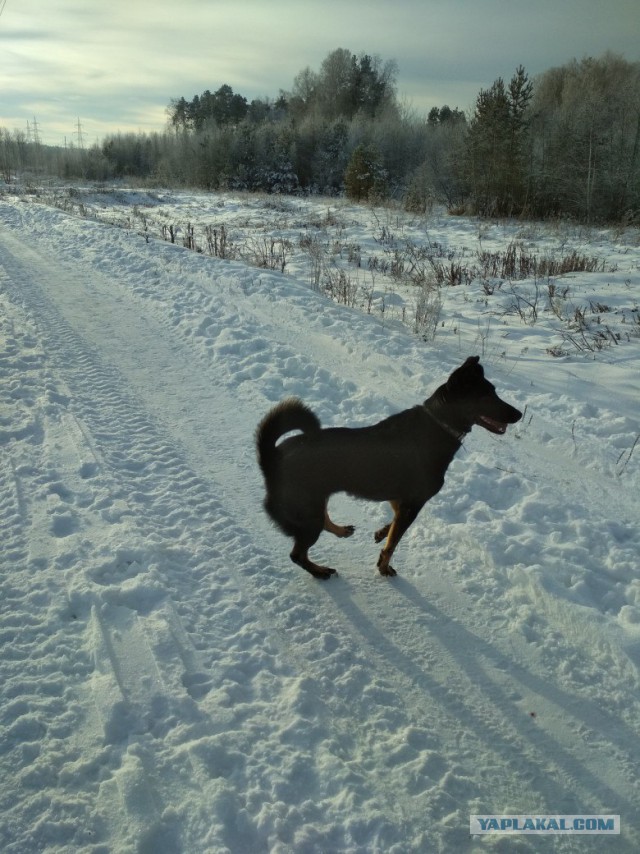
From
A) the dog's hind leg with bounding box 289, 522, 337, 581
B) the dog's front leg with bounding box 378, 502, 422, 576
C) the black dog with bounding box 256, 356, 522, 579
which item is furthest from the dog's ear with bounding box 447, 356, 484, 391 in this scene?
the dog's hind leg with bounding box 289, 522, 337, 581

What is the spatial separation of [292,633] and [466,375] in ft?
5.61

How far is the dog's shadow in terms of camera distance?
2.14 m

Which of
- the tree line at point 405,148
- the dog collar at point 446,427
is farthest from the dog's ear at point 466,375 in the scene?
the tree line at point 405,148

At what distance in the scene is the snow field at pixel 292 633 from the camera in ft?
6.69

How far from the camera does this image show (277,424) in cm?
289

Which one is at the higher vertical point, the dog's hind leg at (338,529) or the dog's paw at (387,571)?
the dog's hind leg at (338,529)

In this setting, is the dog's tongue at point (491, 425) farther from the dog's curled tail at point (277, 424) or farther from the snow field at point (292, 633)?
the dog's curled tail at point (277, 424)

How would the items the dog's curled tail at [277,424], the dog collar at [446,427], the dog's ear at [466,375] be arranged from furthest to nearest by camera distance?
the dog collar at [446,427], the dog's ear at [466,375], the dog's curled tail at [277,424]

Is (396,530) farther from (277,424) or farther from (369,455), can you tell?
(277,424)

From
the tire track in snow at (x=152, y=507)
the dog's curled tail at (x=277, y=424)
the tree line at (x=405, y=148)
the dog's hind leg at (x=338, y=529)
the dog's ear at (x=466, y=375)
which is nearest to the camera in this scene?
the tire track in snow at (x=152, y=507)

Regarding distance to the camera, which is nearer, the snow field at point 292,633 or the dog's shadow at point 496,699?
the snow field at point 292,633

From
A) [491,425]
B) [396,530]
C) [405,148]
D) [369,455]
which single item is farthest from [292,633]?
[405,148]

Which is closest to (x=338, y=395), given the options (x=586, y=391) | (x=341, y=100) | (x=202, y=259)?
(x=586, y=391)

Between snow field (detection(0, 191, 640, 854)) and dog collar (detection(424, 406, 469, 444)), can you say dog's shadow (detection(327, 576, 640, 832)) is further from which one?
dog collar (detection(424, 406, 469, 444))
